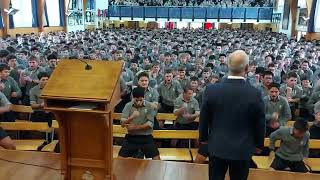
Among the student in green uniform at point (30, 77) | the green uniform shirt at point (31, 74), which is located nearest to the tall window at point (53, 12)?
the student in green uniform at point (30, 77)

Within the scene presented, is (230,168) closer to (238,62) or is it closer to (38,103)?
(238,62)

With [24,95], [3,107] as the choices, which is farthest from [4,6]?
[3,107]

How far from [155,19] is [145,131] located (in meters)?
27.3

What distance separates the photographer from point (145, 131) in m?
4.58

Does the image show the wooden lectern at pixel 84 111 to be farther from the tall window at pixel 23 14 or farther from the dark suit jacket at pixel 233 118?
the tall window at pixel 23 14

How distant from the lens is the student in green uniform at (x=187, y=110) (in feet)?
17.8

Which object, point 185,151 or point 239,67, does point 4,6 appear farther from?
point 239,67

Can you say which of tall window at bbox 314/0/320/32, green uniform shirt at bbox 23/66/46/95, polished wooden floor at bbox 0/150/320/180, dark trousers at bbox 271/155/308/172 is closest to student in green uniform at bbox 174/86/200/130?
polished wooden floor at bbox 0/150/320/180

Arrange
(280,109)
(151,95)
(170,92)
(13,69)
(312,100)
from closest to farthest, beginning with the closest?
1. (280,109)
2. (151,95)
3. (312,100)
4. (170,92)
5. (13,69)

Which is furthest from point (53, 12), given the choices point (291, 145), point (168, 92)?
point (291, 145)

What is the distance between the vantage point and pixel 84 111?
282cm

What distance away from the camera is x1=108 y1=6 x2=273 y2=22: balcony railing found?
29766mm

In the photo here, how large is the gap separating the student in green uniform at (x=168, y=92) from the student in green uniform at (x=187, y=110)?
1.05 m

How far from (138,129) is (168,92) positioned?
2.26 m
